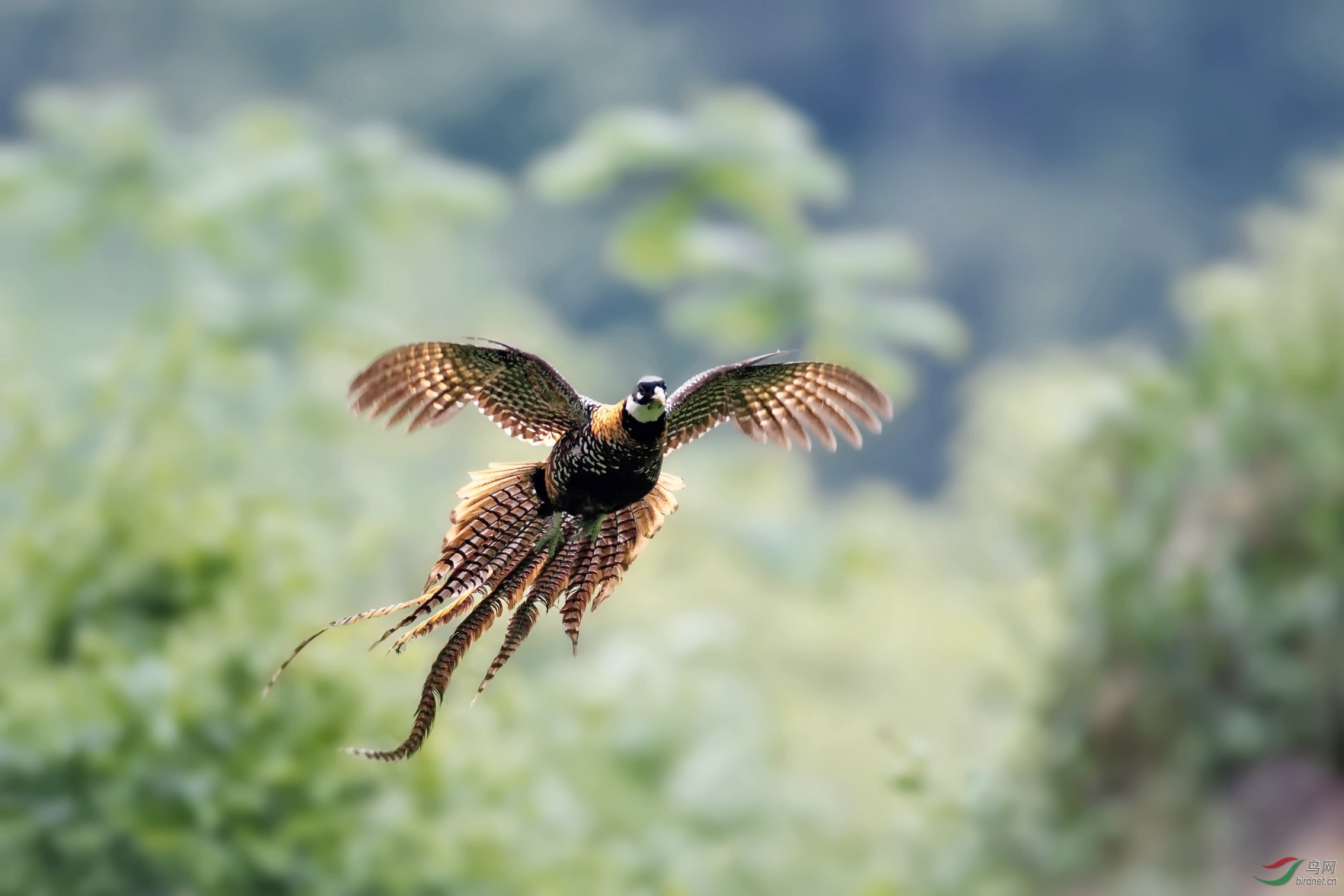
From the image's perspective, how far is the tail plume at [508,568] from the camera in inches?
29.6

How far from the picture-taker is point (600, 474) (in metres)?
0.90

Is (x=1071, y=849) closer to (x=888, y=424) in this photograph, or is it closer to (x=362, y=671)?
(x=362, y=671)

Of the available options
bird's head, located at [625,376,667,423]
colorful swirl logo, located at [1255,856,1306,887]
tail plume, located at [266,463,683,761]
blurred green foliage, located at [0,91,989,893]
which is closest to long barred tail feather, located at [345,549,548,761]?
tail plume, located at [266,463,683,761]

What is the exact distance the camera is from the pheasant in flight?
81 centimetres

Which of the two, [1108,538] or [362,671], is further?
[1108,538]

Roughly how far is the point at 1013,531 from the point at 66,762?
9.44 ft

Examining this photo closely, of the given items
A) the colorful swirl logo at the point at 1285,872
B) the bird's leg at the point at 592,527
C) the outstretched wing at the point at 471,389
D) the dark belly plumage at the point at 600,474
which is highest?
the colorful swirl logo at the point at 1285,872

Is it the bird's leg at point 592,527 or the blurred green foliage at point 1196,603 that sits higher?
the blurred green foliage at point 1196,603

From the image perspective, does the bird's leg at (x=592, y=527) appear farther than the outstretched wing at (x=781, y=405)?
No

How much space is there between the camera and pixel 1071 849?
A: 12.1 feet

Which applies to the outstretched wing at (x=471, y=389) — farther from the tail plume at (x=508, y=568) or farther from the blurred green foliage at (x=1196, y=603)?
the blurred green foliage at (x=1196, y=603)

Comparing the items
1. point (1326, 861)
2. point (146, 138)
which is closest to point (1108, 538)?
point (1326, 861)

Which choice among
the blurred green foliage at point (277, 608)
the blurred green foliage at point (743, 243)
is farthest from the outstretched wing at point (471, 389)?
the blurred green foliage at point (743, 243)

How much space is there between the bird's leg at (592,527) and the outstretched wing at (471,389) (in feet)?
0.31
